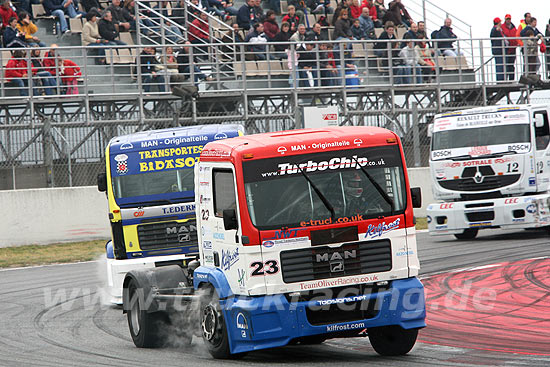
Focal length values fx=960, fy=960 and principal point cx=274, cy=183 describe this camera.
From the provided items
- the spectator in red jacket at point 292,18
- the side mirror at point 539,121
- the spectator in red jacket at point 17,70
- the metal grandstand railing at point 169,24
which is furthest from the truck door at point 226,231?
the spectator in red jacket at point 292,18

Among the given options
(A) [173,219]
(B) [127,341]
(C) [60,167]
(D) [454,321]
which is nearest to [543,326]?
(D) [454,321]

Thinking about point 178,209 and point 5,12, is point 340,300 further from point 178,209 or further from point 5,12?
point 5,12

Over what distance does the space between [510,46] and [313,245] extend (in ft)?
63.5

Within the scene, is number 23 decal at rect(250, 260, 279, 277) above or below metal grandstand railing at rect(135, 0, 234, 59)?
below

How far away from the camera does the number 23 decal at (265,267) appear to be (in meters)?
8.30

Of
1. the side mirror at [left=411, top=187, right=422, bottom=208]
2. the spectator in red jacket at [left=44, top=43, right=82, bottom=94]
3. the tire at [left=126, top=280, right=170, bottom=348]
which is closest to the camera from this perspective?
the side mirror at [left=411, top=187, right=422, bottom=208]

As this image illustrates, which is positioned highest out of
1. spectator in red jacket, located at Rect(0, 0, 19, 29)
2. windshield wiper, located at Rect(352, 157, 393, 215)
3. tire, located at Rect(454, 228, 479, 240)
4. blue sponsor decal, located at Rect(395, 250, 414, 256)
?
spectator in red jacket, located at Rect(0, 0, 19, 29)

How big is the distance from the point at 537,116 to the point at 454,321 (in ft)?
31.0

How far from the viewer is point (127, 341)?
10.4 meters

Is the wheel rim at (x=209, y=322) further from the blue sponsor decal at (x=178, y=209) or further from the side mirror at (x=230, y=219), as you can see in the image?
the blue sponsor decal at (x=178, y=209)

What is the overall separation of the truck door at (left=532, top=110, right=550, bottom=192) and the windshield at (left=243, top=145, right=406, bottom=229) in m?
10.8

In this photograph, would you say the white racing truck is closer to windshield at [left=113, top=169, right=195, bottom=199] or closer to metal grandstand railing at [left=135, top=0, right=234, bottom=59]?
windshield at [left=113, top=169, right=195, bottom=199]

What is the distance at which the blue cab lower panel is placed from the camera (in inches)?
324

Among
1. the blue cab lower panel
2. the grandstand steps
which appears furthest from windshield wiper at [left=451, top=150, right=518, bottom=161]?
the blue cab lower panel
